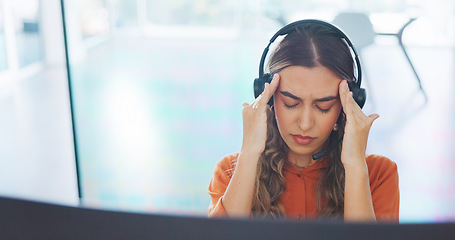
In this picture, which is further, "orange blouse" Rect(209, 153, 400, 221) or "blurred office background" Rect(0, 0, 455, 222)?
"blurred office background" Rect(0, 0, 455, 222)

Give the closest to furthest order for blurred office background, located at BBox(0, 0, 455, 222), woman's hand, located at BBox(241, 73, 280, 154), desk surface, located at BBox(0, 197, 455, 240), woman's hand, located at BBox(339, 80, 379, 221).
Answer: desk surface, located at BBox(0, 197, 455, 240)
woman's hand, located at BBox(339, 80, 379, 221)
woman's hand, located at BBox(241, 73, 280, 154)
blurred office background, located at BBox(0, 0, 455, 222)

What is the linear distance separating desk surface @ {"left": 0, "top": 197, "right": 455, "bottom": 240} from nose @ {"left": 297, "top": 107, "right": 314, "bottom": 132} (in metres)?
0.78

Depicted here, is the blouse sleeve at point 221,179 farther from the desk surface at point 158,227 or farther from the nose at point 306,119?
the desk surface at point 158,227

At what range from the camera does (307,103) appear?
3.38 ft

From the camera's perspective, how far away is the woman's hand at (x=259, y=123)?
1030 mm

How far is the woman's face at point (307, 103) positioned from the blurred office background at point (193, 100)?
1645 millimetres

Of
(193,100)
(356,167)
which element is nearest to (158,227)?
(356,167)

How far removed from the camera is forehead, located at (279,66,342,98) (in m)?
1.02

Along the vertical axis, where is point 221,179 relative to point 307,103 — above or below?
below

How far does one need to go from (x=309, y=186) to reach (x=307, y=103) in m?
0.24

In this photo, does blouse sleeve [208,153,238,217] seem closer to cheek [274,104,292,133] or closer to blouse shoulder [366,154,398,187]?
cheek [274,104,292,133]

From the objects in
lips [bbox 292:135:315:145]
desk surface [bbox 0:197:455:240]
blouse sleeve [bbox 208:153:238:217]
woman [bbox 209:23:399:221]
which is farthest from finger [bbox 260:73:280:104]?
desk surface [bbox 0:197:455:240]

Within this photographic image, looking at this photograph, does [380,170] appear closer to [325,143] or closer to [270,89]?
[325,143]

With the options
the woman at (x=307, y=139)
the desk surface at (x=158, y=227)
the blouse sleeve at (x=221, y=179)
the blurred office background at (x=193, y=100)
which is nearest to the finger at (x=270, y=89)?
the woman at (x=307, y=139)
